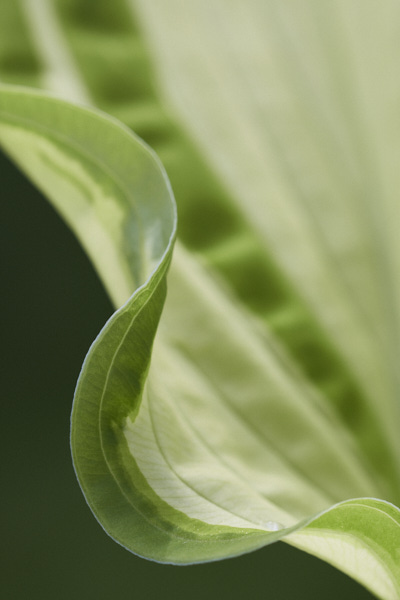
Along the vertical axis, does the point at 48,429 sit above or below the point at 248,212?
below

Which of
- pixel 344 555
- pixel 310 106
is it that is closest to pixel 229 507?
pixel 344 555

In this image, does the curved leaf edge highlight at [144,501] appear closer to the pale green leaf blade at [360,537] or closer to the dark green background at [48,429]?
the pale green leaf blade at [360,537]

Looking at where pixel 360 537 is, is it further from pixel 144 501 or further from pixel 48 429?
pixel 48 429

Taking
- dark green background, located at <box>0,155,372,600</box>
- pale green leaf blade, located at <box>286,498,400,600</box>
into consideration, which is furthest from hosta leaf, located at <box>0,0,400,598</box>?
dark green background, located at <box>0,155,372,600</box>

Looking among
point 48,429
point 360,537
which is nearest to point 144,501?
point 360,537

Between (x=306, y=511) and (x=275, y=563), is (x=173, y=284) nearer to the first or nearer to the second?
(x=306, y=511)
